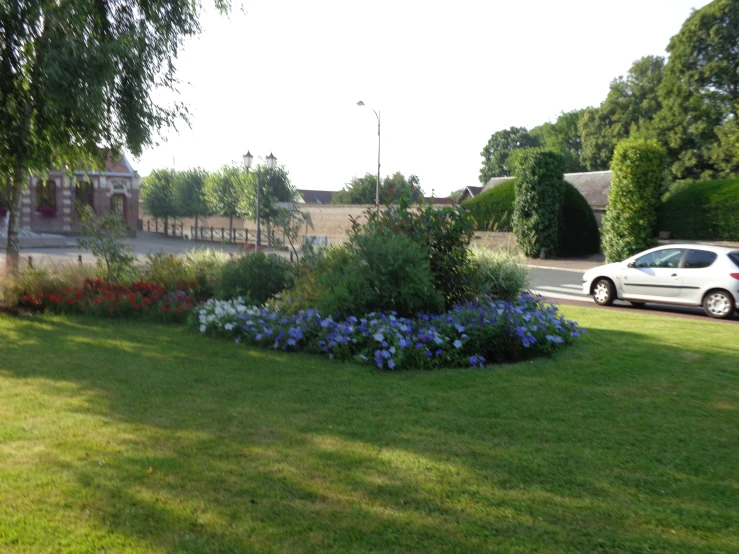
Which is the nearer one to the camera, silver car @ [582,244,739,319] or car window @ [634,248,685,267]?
silver car @ [582,244,739,319]

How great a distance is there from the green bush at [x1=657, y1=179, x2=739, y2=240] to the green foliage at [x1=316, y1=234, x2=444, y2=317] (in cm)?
2038

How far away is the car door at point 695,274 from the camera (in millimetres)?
13547

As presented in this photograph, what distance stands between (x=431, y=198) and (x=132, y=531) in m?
7.13

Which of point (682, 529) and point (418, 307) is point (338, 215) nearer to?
point (418, 307)

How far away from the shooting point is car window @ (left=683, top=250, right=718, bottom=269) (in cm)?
1360

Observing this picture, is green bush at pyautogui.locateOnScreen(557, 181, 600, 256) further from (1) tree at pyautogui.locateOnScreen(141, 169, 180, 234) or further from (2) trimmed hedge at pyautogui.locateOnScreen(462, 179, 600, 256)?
(1) tree at pyautogui.locateOnScreen(141, 169, 180, 234)

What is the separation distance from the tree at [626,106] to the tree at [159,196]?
106 ft

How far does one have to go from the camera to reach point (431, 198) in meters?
9.80

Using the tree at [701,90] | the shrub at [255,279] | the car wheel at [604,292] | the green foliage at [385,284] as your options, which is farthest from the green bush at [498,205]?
the green foliage at [385,284]

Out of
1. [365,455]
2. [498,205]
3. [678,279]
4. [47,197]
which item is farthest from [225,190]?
[365,455]

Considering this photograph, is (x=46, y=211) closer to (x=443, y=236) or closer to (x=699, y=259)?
(x=699, y=259)

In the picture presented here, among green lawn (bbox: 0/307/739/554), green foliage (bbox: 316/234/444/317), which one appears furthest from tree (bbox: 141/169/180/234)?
green lawn (bbox: 0/307/739/554)

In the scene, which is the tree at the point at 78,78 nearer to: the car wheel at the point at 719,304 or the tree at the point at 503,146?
the car wheel at the point at 719,304

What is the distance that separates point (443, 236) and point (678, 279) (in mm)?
7033
